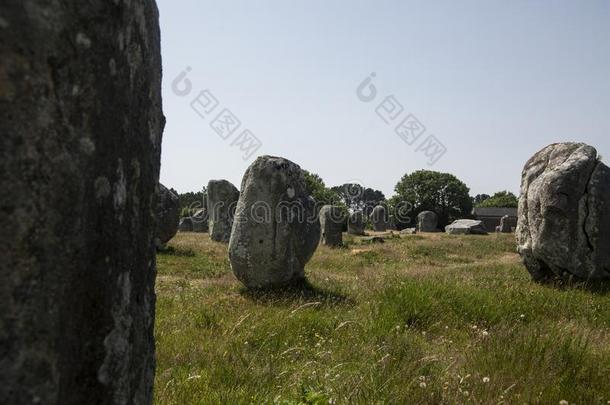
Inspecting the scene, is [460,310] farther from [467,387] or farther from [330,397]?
[330,397]

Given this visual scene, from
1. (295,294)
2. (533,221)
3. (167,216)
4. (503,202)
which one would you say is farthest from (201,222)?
(503,202)

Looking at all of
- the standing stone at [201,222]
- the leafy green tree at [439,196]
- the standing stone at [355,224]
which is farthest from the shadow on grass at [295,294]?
the leafy green tree at [439,196]

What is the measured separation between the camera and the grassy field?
3760 millimetres

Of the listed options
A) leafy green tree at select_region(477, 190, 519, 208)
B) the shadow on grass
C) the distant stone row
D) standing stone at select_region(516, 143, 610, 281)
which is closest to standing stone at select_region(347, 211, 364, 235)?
the distant stone row

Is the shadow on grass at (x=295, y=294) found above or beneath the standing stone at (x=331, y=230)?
beneath

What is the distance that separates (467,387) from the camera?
3.85 metres

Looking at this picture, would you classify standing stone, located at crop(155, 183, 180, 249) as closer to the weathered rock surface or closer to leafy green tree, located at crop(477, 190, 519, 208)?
the weathered rock surface

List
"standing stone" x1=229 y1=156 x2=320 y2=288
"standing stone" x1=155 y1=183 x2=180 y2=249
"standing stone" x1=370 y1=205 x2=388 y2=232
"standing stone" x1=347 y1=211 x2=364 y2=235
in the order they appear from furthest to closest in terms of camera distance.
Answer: "standing stone" x1=370 y1=205 x2=388 y2=232 → "standing stone" x1=347 y1=211 x2=364 y2=235 → "standing stone" x1=155 y1=183 x2=180 y2=249 → "standing stone" x1=229 y1=156 x2=320 y2=288

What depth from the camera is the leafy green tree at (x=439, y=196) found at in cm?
7162

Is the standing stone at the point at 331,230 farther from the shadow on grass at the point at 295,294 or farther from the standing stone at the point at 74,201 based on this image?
the standing stone at the point at 74,201

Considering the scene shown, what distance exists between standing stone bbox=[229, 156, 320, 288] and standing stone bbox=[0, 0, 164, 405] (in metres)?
8.22

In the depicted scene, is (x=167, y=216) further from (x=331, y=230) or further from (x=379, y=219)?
(x=379, y=219)

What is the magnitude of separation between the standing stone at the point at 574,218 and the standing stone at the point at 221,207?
1630 cm

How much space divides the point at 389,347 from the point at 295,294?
4540 mm
